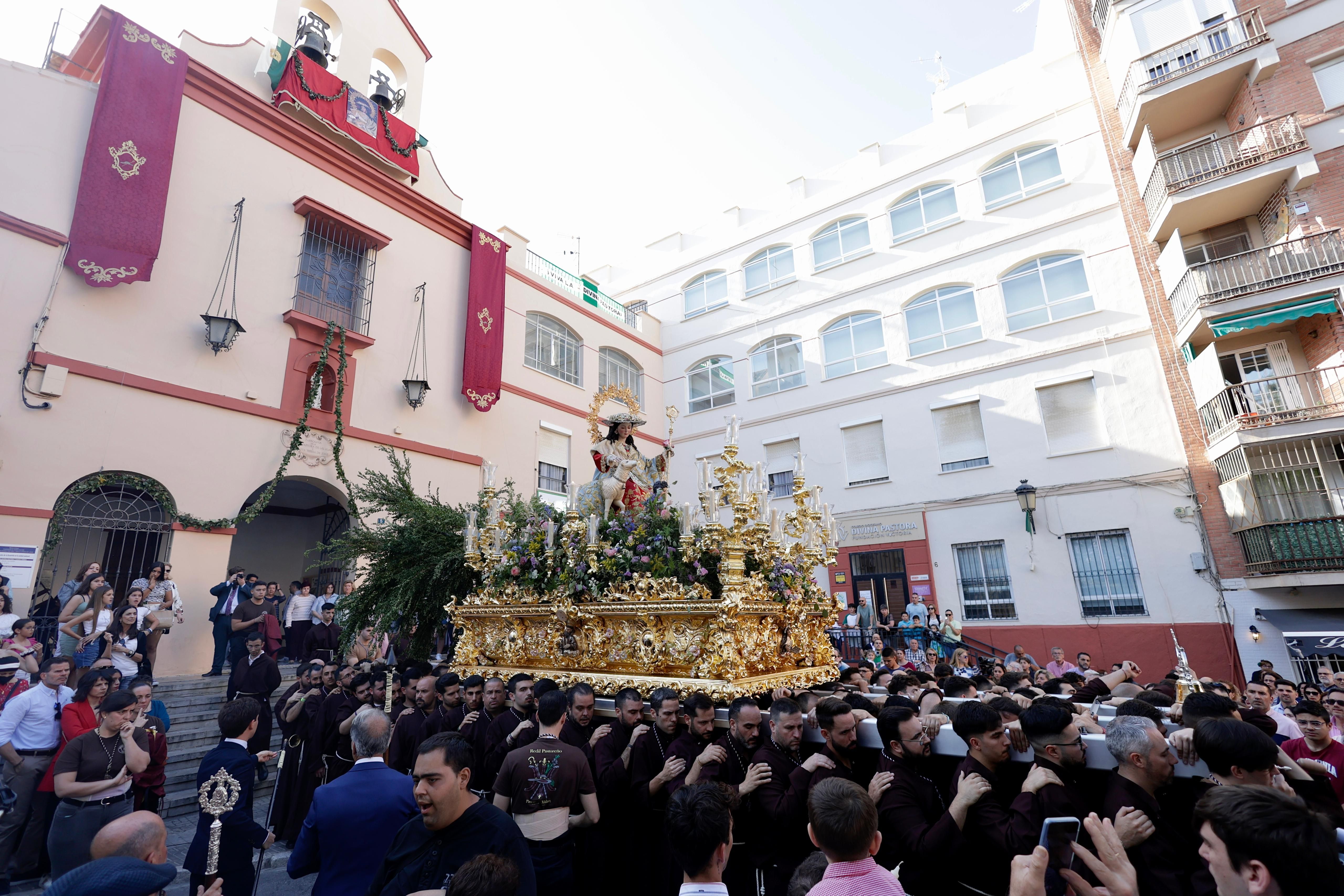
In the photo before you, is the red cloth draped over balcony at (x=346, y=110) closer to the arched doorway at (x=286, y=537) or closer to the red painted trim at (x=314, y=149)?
the red painted trim at (x=314, y=149)

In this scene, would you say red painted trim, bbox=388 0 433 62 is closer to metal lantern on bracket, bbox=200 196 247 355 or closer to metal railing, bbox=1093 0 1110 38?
metal lantern on bracket, bbox=200 196 247 355

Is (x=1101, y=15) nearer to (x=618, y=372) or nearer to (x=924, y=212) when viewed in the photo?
(x=924, y=212)

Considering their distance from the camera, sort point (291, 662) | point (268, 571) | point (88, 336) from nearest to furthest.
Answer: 1. point (88, 336)
2. point (291, 662)
3. point (268, 571)

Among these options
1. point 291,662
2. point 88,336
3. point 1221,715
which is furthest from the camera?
point 291,662

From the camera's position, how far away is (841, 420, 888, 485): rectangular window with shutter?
1827cm

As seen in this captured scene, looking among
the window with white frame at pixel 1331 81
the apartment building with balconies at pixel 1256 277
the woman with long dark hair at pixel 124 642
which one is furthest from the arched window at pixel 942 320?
the woman with long dark hair at pixel 124 642

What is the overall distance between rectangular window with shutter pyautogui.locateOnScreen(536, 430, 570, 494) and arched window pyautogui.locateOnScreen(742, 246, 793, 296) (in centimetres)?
816

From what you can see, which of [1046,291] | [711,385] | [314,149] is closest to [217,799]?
[314,149]

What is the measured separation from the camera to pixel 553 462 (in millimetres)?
18906

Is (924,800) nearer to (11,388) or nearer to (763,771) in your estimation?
(763,771)

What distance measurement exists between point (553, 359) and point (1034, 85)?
15.1 meters

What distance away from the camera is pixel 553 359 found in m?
19.7

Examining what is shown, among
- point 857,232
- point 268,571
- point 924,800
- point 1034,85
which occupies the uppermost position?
point 1034,85

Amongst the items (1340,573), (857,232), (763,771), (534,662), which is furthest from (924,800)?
(857,232)
